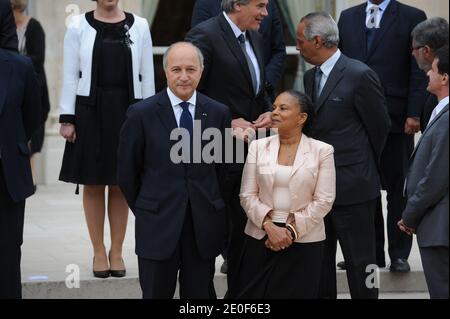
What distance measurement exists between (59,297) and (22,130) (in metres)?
1.40

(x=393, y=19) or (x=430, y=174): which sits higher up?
(x=393, y=19)

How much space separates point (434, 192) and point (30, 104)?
266 cm

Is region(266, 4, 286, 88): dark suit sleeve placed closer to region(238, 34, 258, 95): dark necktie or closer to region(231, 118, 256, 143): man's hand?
region(238, 34, 258, 95): dark necktie

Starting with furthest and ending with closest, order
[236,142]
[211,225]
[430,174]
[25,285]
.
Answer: [25,285]
[236,142]
[211,225]
[430,174]

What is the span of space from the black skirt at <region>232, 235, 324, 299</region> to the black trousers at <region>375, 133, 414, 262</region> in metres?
1.63

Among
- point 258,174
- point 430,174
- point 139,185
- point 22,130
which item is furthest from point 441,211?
point 22,130

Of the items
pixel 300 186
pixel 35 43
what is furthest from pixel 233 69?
pixel 35 43

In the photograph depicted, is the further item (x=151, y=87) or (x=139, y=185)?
(x=151, y=87)

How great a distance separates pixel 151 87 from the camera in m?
7.93

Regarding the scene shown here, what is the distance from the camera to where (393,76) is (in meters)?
8.19

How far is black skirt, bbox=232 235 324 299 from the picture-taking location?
6.68 meters

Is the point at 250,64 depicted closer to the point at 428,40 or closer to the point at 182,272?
the point at 428,40

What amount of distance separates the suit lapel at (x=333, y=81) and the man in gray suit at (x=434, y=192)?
1173 mm

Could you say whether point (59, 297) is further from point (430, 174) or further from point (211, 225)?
point (430, 174)
